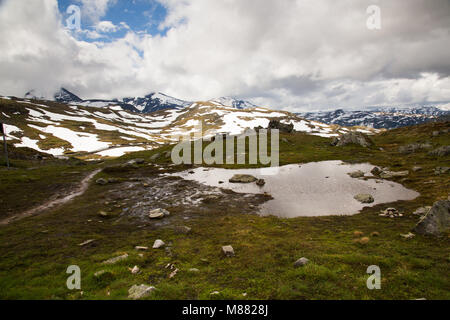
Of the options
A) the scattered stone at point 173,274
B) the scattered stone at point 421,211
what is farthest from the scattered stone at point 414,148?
the scattered stone at point 173,274

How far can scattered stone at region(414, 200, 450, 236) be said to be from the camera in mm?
19862

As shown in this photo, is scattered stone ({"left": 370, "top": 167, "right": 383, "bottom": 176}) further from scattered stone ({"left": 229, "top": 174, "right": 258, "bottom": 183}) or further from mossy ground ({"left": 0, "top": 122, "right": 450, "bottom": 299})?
scattered stone ({"left": 229, "top": 174, "right": 258, "bottom": 183})

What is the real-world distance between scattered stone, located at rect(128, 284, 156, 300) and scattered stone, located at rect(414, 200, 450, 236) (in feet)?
80.9

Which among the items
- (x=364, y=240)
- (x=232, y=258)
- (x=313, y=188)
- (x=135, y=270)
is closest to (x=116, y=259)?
(x=135, y=270)

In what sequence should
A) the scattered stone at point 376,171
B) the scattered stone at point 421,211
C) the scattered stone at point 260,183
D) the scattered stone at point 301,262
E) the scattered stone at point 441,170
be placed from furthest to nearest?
the scattered stone at point 376,171, the scattered stone at point 260,183, the scattered stone at point 441,170, the scattered stone at point 421,211, the scattered stone at point 301,262

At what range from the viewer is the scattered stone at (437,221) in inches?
782

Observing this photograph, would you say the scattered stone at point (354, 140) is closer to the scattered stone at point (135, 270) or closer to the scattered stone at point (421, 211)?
→ the scattered stone at point (421, 211)

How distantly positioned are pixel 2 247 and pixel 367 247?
3440cm

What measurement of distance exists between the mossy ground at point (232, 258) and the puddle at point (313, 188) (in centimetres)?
378

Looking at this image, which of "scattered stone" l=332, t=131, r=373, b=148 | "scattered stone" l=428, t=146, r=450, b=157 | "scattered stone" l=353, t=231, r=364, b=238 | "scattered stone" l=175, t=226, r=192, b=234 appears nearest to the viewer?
"scattered stone" l=353, t=231, r=364, b=238

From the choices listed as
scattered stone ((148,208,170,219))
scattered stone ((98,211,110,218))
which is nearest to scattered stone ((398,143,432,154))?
scattered stone ((148,208,170,219))

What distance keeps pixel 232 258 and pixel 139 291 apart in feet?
25.7

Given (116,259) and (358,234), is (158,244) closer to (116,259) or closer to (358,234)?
(116,259)
